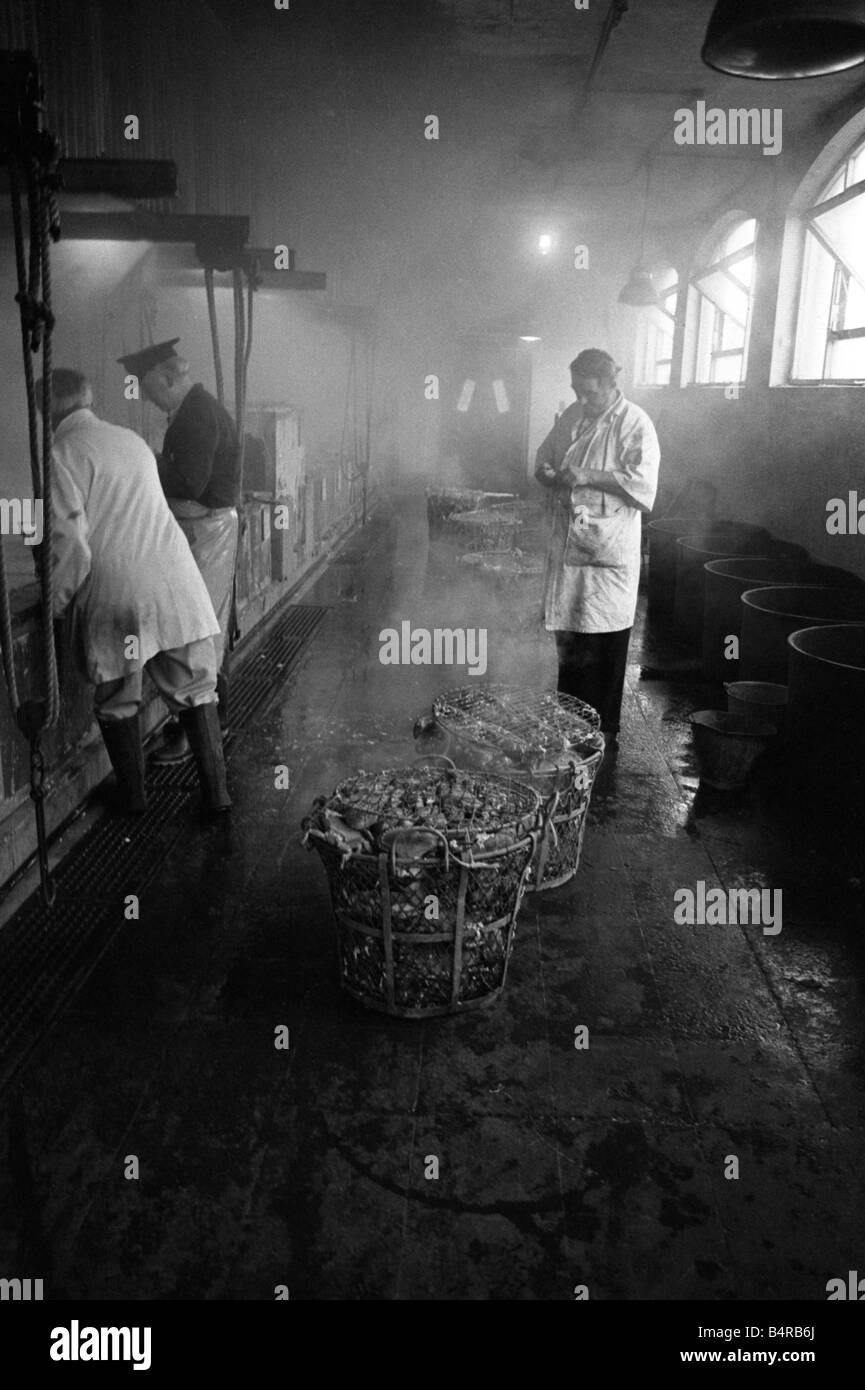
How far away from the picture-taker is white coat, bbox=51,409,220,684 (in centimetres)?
436

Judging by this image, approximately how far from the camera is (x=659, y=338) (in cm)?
1817

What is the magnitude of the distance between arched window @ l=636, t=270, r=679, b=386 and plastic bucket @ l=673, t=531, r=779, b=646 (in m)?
7.78

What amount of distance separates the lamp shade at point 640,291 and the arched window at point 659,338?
2.28 metres

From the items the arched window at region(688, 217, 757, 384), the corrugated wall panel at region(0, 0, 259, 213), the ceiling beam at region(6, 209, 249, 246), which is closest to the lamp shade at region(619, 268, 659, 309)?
the arched window at region(688, 217, 757, 384)

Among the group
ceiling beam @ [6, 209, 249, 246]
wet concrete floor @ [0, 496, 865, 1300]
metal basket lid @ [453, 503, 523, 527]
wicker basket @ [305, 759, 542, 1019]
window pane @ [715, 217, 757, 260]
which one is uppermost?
window pane @ [715, 217, 757, 260]

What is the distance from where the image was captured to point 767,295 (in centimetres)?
1045

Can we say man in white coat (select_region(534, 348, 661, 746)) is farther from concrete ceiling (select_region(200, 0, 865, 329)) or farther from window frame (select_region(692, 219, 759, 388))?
window frame (select_region(692, 219, 759, 388))

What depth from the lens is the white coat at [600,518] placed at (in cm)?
557

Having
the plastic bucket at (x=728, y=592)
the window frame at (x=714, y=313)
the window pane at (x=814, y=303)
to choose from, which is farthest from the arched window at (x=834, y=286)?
the plastic bucket at (x=728, y=592)

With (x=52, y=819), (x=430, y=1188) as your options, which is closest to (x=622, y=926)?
(x=430, y=1188)

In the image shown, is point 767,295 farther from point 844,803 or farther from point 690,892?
point 690,892

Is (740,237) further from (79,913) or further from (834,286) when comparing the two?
(79,913)

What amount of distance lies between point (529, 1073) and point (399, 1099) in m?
0.43

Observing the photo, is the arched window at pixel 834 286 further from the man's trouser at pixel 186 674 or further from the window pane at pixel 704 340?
the man's trouser at pixel 186 674
